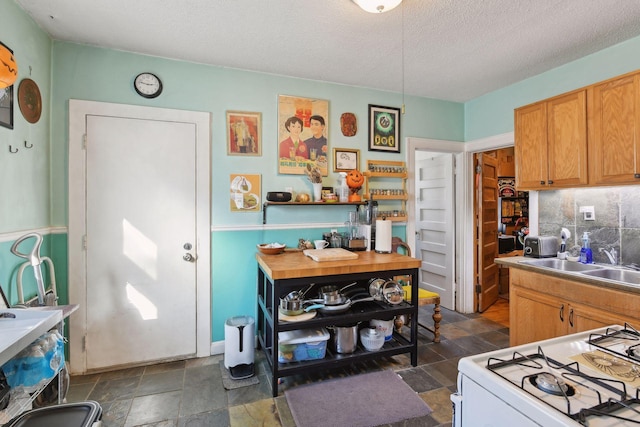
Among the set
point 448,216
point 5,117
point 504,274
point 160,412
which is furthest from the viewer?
point 504,274

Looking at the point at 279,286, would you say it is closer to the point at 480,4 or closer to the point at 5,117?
Result: the point at 5,117

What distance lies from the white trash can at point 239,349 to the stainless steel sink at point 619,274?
8.46 feet

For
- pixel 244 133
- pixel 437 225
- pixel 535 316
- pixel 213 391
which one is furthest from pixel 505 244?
pixel 213 391

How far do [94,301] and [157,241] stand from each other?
66cm

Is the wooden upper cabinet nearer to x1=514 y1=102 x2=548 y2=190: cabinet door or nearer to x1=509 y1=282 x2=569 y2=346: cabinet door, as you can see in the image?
x1=514 y1=102 x2=548 y2=190: cabinet door

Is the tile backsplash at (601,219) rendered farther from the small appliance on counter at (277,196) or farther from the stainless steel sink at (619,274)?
the small appliance on counter at (277,196)

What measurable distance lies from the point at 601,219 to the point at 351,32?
249cm

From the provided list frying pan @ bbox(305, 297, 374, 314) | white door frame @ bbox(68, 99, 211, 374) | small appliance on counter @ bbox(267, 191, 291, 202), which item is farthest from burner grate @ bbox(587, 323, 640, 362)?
white door frame @ bbox(68, 99, 211, 374)

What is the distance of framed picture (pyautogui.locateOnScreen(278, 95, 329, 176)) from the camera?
3.02 m

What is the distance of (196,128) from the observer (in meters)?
2.75

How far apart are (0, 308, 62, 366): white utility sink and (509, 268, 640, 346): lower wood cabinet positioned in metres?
3.06

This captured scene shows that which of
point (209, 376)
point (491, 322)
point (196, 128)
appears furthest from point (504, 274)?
point (196, 128)

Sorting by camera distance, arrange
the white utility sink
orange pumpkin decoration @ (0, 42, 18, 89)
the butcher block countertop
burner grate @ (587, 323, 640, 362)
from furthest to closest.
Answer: the butcher block countertop → orange pumpkin decoration @ (0, 42, 18, 89) → the white utility sink → burner grate @ (587, 323, 640, 362)

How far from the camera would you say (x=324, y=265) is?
90.4 inches
